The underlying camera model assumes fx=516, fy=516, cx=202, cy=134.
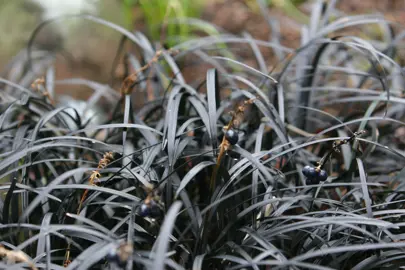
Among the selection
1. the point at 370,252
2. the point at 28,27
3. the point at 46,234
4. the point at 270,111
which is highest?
the point at 28,27

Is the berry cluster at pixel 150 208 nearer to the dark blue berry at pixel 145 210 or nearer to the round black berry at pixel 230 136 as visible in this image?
the dark blue berry at pixel 145 210

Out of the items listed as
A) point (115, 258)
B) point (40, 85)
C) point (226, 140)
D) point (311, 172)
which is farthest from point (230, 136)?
point (40, 85)

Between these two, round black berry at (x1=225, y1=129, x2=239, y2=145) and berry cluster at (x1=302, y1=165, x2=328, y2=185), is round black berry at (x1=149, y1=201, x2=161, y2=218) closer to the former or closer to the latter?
round black berry at (x1=225, y1=129, x2=239, y2=145)

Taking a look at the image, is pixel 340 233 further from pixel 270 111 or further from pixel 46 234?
pixel 46 234

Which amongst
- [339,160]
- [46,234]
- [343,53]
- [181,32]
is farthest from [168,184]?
[181,32]

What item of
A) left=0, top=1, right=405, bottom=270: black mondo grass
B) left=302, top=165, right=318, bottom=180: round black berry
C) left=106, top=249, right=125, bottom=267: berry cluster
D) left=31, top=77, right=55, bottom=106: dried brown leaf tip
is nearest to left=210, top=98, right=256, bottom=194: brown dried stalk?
left=0, top=1, right=405, bottom=270: black mondo grass

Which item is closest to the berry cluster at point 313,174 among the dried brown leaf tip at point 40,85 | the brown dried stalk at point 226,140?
the brown dried stalk at point 226,140

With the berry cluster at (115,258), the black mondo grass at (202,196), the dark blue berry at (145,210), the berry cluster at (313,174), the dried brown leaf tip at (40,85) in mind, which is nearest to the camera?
the berry cluster at (115,258)

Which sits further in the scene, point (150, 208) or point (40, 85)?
point (40, 85)

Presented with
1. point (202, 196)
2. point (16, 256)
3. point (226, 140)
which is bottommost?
point (202, 196)

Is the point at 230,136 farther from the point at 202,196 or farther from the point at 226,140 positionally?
the point at 202,196

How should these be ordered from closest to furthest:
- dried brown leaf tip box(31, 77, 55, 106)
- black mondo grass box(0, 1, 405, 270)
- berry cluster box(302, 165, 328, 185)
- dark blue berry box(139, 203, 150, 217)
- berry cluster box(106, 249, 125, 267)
A: berry cluster box(106, 249, 125, 267)
dark blue berry box(139, 203, 150, 217)
black mondo grass box(0, 1, 405, 270)
berry cluster box(302, 165, 328, 185)
dried brown leaf tip box(31, 77, 55, 106)
